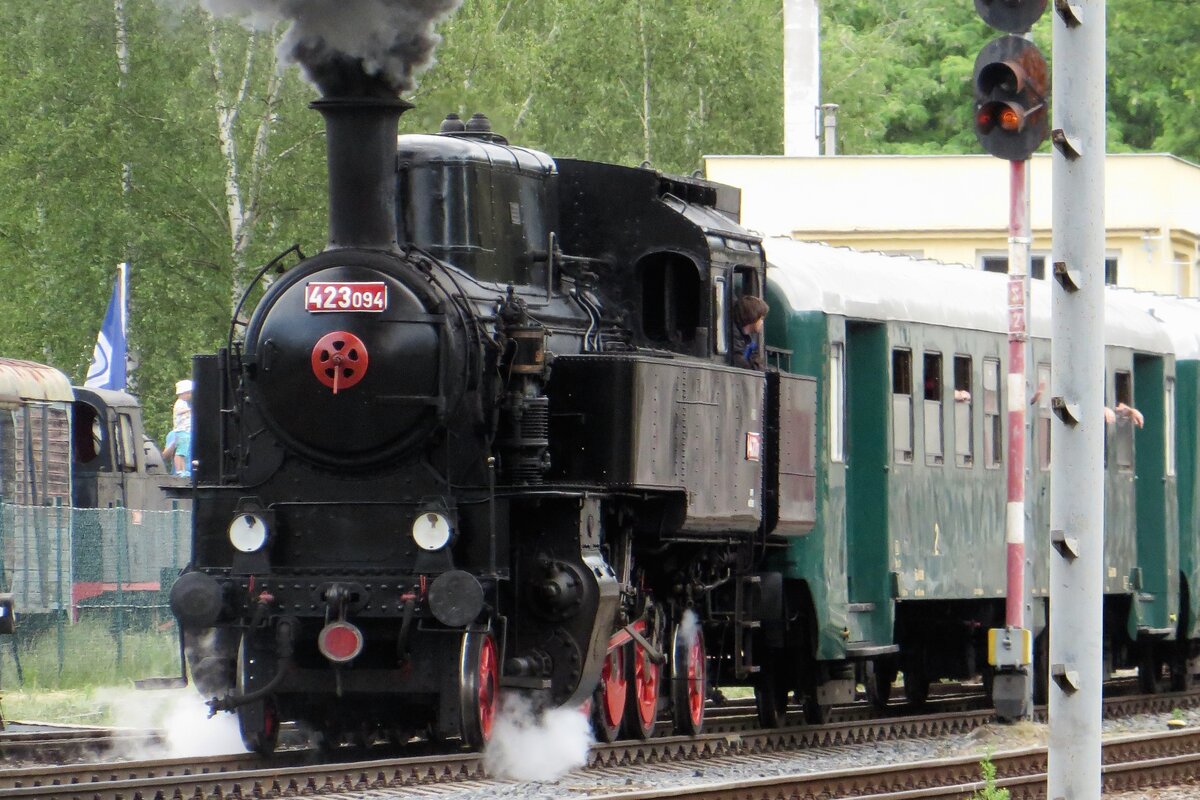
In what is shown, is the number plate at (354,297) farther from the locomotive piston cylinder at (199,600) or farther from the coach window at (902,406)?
the coach window at (902,406)

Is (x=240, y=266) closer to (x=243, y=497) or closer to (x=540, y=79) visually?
(x=540, y=79)

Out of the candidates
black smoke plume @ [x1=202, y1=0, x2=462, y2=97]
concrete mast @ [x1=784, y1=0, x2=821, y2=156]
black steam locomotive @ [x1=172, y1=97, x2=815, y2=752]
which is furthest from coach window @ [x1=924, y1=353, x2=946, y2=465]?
concrete mast @ [x1=784, y1=0, x2=821, y2=156]

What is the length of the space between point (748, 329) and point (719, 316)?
471 mm

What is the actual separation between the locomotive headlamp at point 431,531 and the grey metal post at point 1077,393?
533 centimetres

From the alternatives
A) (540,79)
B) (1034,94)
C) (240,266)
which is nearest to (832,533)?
(1034,94)

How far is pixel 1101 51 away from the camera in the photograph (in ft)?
20.9

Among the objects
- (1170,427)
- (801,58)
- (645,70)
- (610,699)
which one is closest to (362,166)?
(610,699)

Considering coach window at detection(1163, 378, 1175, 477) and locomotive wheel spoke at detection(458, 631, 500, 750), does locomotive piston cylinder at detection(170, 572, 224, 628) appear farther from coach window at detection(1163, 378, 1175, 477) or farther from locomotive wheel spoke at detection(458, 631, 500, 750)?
coach window at detection(1163, 378, 1175, 477)

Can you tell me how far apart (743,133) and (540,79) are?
589 centimetres

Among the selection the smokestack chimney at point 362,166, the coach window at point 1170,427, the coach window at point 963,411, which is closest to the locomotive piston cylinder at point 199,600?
the smokestack chimney at point 362,166

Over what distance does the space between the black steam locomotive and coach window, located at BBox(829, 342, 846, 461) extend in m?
2.44

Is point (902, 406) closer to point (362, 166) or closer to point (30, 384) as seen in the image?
point (362, 166)

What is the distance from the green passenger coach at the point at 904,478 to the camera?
14.9 metres

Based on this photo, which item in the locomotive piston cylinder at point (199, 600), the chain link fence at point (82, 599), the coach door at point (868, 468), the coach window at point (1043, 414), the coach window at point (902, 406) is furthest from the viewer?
the chain link fence at point (82, 599)
